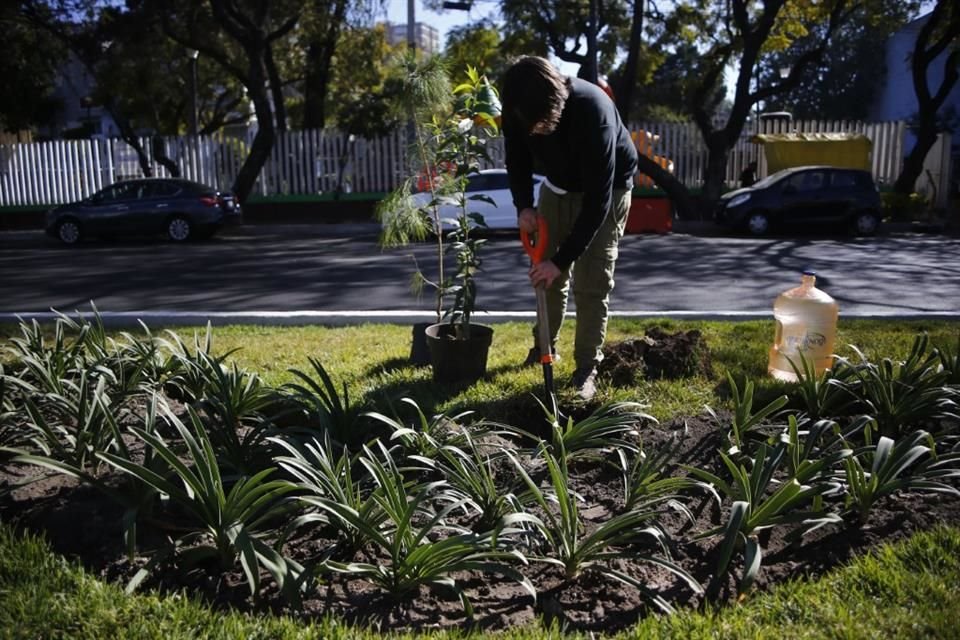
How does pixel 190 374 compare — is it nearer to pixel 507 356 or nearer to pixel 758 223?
pixel 507 356

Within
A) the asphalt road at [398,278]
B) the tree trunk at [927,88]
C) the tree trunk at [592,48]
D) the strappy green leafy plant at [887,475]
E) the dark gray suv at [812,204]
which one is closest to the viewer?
the strappy green leafy plant at [887,475]

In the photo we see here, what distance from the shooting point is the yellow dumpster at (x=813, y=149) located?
75.0 feet

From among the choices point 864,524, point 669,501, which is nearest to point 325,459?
point 669,501

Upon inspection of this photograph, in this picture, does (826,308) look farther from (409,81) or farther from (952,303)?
(952,303)

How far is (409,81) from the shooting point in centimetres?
527

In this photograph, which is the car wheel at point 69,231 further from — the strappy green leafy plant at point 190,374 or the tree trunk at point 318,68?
the strappy green leafy plant at point 190,374

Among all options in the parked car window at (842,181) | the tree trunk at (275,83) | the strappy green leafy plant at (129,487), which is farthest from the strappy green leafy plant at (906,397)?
the tree trunk at (275,83)

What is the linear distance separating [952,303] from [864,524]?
22.1 ft

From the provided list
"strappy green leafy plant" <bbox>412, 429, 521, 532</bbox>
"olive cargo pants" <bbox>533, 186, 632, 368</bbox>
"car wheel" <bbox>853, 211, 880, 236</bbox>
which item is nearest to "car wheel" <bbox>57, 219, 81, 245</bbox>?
"olive cargo pants" <bbox>533, 186, 632, 368</bbox>

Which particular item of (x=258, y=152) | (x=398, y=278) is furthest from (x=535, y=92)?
(x=258, y=152)

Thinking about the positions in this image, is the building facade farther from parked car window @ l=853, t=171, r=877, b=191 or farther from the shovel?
parked car window @ l=853, t=171, r=877, b=191

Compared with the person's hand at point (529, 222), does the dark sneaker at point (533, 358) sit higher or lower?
lower

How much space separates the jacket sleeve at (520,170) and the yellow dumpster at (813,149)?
65.7ft

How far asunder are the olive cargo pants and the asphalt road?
7.71 feet
